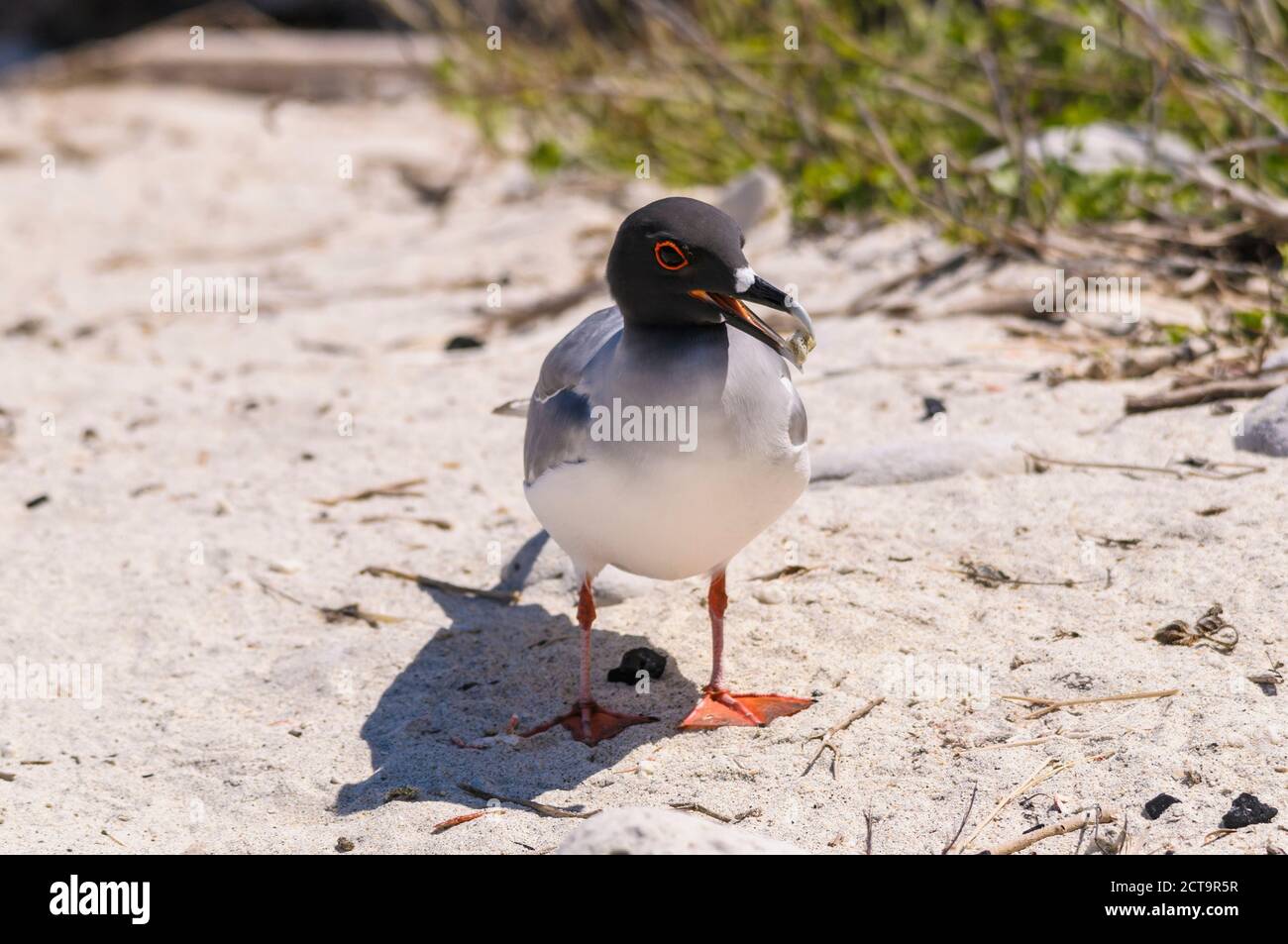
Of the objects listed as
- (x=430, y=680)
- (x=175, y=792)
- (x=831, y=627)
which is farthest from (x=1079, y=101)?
(x=175, y=792)

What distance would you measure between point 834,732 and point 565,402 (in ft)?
3.58

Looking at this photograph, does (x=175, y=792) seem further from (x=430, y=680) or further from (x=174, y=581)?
(x=174, y=581)

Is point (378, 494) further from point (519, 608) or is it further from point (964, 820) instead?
point (964, 820)

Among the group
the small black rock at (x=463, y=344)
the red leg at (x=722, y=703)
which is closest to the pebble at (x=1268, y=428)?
the red leg at (x=722, y=703)

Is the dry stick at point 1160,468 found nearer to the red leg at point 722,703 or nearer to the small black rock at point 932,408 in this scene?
the small black rock at point 932,408

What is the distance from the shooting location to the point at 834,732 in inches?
150

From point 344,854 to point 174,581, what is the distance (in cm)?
179

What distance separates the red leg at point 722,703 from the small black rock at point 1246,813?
1.12m

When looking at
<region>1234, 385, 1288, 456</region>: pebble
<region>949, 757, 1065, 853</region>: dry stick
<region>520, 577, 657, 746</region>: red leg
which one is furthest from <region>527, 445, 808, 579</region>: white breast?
<region>1234, 385, 1288, 456</region>: pebble

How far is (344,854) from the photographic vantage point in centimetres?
344

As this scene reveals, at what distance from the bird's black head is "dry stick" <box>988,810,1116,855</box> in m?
1.24

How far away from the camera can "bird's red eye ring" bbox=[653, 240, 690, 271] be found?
355 centimetres

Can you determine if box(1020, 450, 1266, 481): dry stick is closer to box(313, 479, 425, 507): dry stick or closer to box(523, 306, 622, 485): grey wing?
box(523, 306, 622, 485): grey wing
